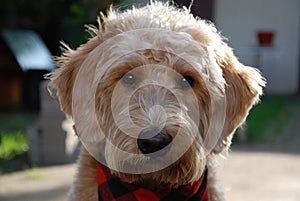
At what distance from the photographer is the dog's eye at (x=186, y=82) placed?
2506 mm

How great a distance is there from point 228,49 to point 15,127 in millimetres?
5841

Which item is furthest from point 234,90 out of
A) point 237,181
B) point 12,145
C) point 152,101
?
point 12,145

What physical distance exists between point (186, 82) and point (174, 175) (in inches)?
14.5

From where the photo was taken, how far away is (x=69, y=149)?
20.3 feet

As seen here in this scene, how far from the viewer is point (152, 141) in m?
2.26

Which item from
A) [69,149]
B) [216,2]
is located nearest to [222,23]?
[216,2]

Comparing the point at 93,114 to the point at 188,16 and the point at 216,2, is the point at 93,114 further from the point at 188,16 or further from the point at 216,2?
the point at 216,2

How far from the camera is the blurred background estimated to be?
570 centimetres

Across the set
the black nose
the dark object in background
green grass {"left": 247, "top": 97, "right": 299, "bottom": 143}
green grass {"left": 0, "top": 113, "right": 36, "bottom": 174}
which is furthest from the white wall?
the black nose

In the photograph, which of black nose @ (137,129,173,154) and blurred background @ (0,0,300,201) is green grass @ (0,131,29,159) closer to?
blurred background @ (0,0,300,201)

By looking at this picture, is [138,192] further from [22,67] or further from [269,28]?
[269,28]

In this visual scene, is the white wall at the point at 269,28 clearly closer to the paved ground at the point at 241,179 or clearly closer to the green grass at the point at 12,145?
the paved ground at the point at 241,179

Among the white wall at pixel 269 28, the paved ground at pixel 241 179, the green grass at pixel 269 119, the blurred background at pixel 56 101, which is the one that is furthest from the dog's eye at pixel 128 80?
the white wall at pixel 269 28

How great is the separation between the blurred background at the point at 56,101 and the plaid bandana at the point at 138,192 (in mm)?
915
